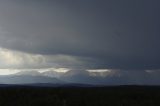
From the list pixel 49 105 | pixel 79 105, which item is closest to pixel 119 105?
pixel 79 105

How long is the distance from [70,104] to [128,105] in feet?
21.4

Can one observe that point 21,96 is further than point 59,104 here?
Yes

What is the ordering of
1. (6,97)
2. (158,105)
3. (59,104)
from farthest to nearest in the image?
(6,97)
(158,105)
(59,104)

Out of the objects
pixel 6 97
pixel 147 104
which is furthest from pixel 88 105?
pixel 6 97

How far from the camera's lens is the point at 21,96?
51875 millimetres

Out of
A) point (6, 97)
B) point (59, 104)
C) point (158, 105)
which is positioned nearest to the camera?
point (59, 104)

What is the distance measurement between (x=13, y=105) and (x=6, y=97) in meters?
7.76

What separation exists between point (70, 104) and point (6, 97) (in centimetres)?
1126

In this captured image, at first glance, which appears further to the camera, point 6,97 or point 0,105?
point 6,97

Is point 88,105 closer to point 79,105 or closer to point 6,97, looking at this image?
point 79,105

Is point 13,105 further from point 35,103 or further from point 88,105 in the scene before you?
point 88,105

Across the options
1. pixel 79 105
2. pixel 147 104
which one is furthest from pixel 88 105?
pixel 147 104

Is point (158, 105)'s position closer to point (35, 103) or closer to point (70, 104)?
point (70, 104)

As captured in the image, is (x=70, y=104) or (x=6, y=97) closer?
(x=70, y=104)
